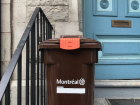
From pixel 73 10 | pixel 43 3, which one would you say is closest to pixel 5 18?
pixel 43 3

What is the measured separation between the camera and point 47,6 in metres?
2.62

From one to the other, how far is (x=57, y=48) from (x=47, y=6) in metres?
1.33

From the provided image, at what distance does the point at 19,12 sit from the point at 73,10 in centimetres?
85

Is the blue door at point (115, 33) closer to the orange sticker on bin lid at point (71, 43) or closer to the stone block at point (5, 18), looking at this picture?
the stone block at point (5, 18)

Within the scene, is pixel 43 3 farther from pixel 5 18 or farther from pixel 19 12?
pixel 5 18

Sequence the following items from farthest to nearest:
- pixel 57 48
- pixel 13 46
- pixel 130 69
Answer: pixel 130 69, pixel 13 46, pixel 57 48

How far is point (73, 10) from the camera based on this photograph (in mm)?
2654

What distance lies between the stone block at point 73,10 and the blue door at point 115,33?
385 millimetres

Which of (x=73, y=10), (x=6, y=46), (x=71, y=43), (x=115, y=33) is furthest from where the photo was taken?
(x=115, y=33)

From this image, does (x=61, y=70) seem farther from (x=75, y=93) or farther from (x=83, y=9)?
(x=83, y=9)

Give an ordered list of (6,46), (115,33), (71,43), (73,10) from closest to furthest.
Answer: (71,43)
(6,46)
(73,10)
(115,33)

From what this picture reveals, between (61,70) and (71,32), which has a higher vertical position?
(71,32)

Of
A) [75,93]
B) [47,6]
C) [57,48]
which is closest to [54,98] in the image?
[75,93]

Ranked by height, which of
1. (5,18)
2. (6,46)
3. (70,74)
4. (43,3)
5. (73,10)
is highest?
(43,3)
